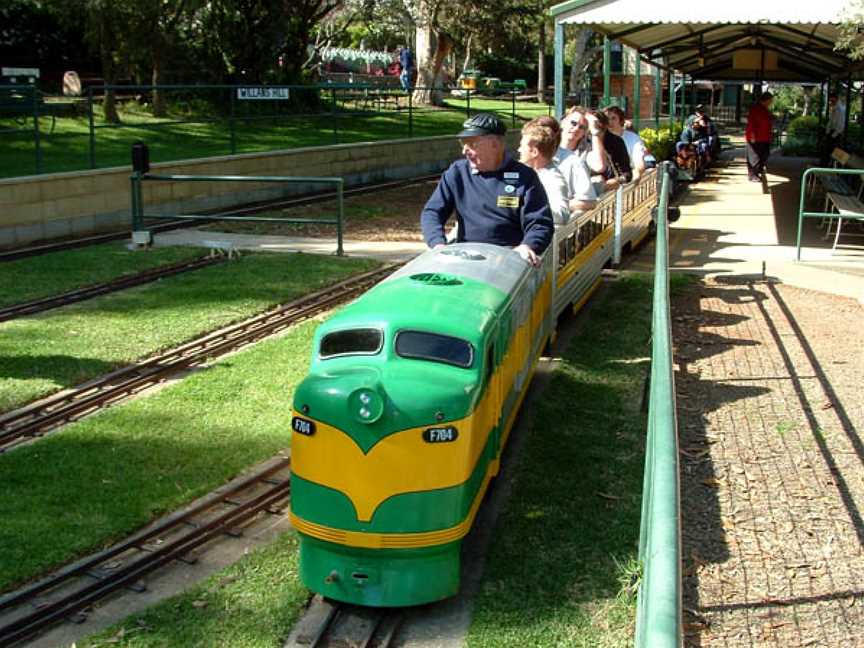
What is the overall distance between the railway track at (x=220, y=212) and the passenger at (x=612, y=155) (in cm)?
547

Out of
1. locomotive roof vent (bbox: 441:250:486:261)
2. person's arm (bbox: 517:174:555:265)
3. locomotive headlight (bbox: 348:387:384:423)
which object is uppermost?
person's arm (bbox: 517:174:555:265)

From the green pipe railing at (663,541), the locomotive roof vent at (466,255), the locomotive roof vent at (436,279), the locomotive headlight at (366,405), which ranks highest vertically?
the locomotive roof vent at (466,255)

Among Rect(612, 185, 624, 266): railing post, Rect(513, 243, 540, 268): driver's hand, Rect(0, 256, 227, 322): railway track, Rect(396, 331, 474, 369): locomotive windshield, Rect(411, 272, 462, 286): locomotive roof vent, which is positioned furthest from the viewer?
Rect(612, 185, 624, 266): railing post

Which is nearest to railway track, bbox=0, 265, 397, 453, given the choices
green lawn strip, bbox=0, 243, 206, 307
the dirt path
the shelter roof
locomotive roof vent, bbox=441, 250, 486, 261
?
green lawn strip, bbox=0, 243, 206, 307

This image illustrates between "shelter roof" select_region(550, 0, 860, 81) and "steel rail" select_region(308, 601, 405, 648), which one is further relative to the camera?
"shelter roof" select_region(550, 0, 860, 81)

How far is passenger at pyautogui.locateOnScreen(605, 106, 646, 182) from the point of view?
14.2 m

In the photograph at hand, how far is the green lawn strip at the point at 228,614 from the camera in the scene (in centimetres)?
499

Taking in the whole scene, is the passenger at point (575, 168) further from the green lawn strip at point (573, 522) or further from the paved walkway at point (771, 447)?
the green lawn strip at point (573, 522)

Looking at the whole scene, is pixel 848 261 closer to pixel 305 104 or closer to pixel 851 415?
pixel 851 415

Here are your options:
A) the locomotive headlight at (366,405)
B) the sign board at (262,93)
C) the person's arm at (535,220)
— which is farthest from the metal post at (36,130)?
the locomotive headlight at (366,405)

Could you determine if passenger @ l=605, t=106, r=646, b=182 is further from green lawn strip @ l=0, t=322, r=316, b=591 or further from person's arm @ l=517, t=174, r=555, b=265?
person's arm @ l=517, t=174, r=555, b=265

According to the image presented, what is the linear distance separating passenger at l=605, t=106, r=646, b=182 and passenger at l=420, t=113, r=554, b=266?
273 inches

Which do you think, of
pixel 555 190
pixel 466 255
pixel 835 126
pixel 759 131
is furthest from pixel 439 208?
pixel 835 126

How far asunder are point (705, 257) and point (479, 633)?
1080 centimetres
